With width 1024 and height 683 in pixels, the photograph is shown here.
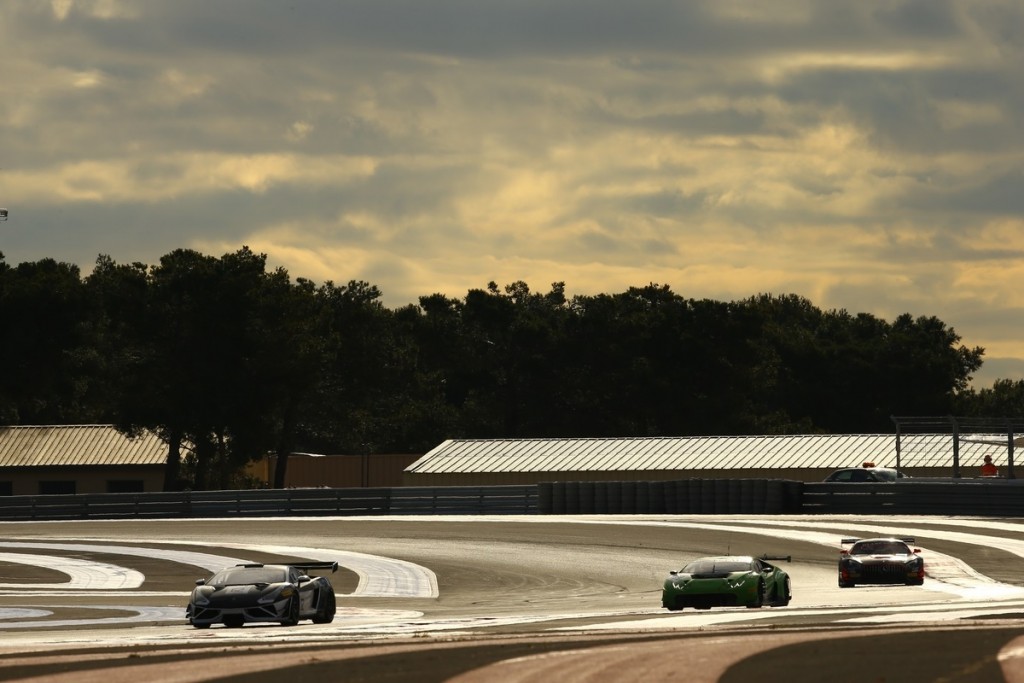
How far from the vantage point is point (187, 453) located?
8950cm

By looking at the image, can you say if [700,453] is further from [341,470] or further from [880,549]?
[880,549]

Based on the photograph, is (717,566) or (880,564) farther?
(880,564)

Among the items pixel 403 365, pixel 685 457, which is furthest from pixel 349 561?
pixel 403 365

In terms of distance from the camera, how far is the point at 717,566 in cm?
2870

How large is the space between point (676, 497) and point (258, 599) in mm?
32579

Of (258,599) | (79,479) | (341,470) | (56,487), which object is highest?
(341,470)

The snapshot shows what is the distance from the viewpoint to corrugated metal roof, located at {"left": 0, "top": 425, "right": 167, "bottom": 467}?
85.6m

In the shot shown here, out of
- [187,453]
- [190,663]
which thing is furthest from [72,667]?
[187,453]

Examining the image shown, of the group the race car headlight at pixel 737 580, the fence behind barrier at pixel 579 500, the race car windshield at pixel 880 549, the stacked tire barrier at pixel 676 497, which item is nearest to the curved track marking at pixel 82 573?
the race car headlight at pixel 737 580

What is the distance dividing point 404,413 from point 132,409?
29448 mm

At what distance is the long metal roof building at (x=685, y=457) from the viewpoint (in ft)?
210

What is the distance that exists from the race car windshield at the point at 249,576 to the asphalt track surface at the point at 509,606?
28.8 inches

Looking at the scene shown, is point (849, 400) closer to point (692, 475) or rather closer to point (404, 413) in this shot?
point (404, 413)

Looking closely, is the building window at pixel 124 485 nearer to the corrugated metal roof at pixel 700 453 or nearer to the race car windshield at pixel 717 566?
the corrugated metal roof at pixel 700 453
